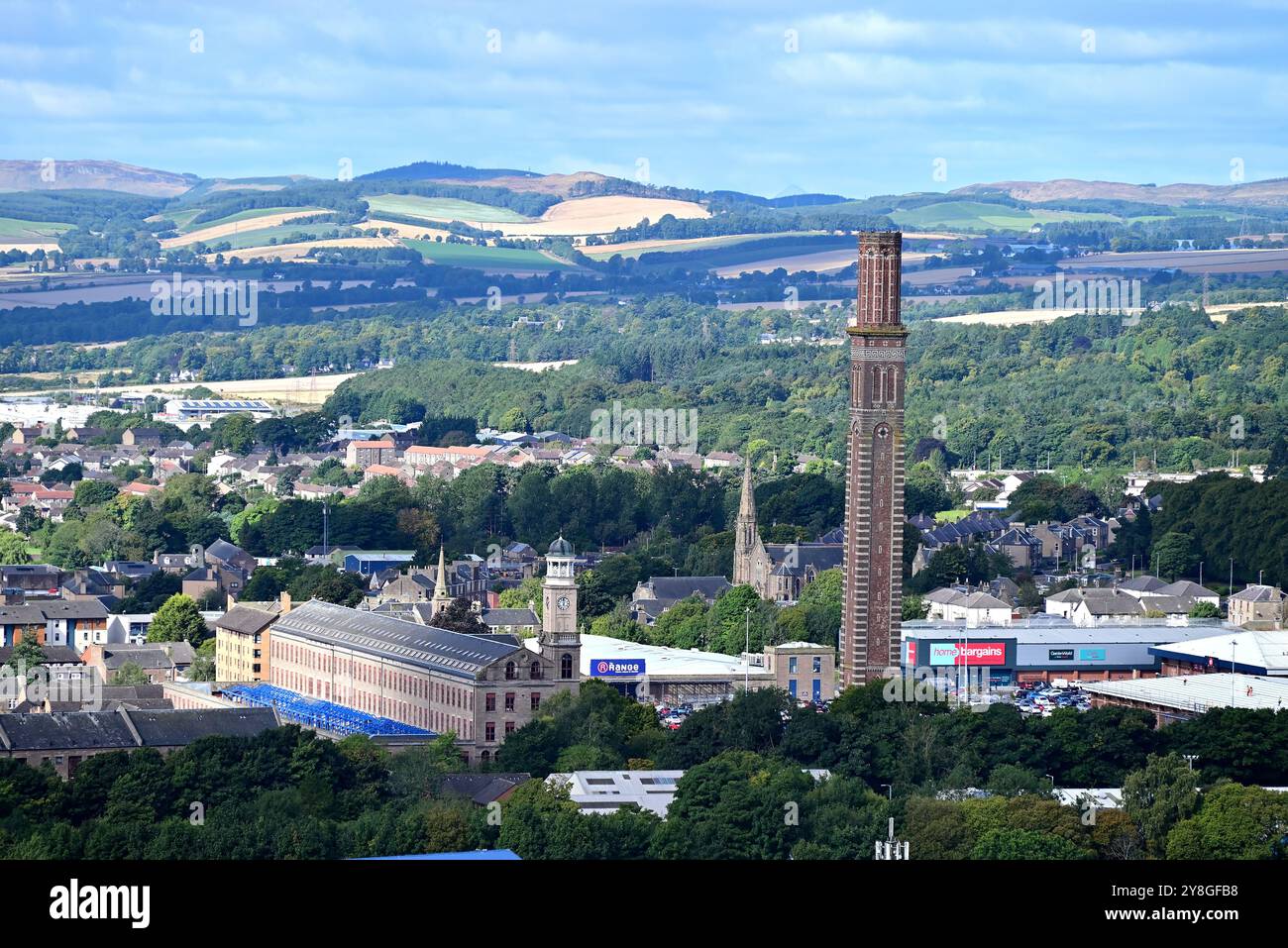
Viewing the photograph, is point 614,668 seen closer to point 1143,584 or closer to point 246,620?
point 246,620

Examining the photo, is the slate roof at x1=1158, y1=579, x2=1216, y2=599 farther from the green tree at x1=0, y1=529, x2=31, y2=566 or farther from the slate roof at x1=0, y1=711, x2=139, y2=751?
the slate roof at x1=0, y1=711, x2=139, y2=751

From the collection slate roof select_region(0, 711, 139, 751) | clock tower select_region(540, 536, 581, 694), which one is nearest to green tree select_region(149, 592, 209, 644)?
clock tower select_region(540, 536, 581, 694)

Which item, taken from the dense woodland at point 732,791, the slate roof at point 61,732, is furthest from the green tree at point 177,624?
the slate roof at point 61,732

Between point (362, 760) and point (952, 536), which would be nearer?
point (362, 760)

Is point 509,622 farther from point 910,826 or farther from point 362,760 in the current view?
point 910,826

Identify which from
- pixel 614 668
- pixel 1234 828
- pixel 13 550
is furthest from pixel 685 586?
pixel 1234 828

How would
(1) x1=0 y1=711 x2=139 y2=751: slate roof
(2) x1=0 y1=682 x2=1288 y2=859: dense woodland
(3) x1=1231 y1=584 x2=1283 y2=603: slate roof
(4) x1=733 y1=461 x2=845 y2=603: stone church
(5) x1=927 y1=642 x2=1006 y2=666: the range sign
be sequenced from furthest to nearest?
(4) x1=733 y1=461 x2=845 y2=603: stone church
(3) x1=1231 y1=584 x2=1283 y2=603: slate roof
(5) x1=927 y1=642 x2=1006 y2=666: the range sign
(1) x1=0 y1=711 x2=139 y2=751: slate roof
(2) x1=0 y1=682 x2=1288 y2=859: dense woodland
